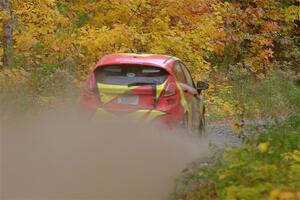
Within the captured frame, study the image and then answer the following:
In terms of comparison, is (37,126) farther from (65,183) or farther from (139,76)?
(65,183)

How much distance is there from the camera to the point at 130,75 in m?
10.7

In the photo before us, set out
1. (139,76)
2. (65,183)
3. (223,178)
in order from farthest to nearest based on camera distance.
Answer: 1. (139,76)
2. (65,183)
3. (223,178)

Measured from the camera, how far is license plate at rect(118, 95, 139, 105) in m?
10.5

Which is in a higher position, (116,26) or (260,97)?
(116,26)

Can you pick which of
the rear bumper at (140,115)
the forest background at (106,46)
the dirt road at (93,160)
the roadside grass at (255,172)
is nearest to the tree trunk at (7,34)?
the forest background at (106,46)

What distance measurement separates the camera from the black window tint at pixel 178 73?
1122 centimetres

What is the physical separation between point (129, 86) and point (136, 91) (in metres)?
0.15

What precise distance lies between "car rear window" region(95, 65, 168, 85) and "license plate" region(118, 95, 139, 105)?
247mm

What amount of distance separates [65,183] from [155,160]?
1.61 m

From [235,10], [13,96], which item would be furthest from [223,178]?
[235,10]

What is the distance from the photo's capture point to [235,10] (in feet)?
80.5

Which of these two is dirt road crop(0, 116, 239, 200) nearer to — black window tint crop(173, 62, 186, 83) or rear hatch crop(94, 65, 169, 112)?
rear hatch crop(94, 65, 169, 112)

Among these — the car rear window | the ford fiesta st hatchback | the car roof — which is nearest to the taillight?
the ford fiesta st hatchback

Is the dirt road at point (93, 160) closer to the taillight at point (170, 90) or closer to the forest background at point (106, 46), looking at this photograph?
the taillight at point (170, 90)
